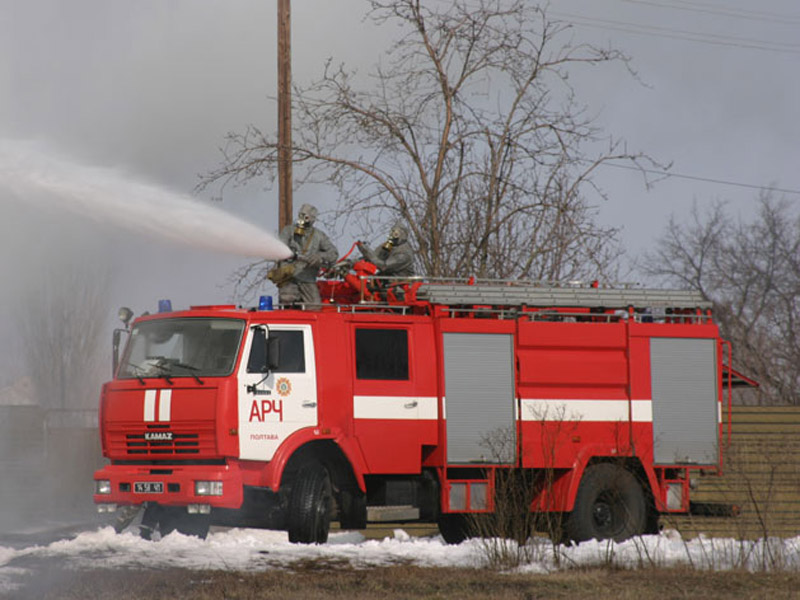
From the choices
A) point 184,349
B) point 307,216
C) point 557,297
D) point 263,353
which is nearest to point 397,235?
point 307,216

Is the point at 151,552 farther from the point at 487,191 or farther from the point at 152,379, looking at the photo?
the point at 487,191

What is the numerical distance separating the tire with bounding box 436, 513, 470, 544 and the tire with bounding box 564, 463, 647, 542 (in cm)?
136

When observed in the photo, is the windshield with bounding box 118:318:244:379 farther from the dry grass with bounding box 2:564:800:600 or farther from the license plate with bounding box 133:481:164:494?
the dry grass with bounding box 2:564:800:600

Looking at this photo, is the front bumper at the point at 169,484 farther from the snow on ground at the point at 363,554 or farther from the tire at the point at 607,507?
the tire at the point at 607,507

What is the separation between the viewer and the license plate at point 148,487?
12852 millimetres

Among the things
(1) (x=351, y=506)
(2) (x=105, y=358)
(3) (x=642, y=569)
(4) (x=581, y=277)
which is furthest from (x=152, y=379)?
(2) (x=105, y=358)

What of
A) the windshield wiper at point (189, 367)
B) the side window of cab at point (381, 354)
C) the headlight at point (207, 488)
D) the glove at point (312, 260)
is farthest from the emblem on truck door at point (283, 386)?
the glove at point (312, 260)

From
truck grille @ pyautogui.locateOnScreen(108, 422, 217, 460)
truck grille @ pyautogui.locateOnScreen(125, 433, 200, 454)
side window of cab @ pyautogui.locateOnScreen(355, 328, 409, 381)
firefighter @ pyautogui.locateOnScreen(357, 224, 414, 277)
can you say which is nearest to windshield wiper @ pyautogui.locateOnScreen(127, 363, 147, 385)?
truck grille @ pyautogui.locateOnScreen(108, 422, 217, 460)

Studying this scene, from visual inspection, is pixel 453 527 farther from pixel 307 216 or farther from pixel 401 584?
pixel 401 584

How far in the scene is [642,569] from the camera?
38.0ft

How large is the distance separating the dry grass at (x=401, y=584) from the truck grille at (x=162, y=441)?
2078 mm

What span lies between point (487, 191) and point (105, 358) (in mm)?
27037

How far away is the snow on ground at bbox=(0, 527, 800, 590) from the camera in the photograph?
11594 millimetres

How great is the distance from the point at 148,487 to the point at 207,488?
0.71 meters
